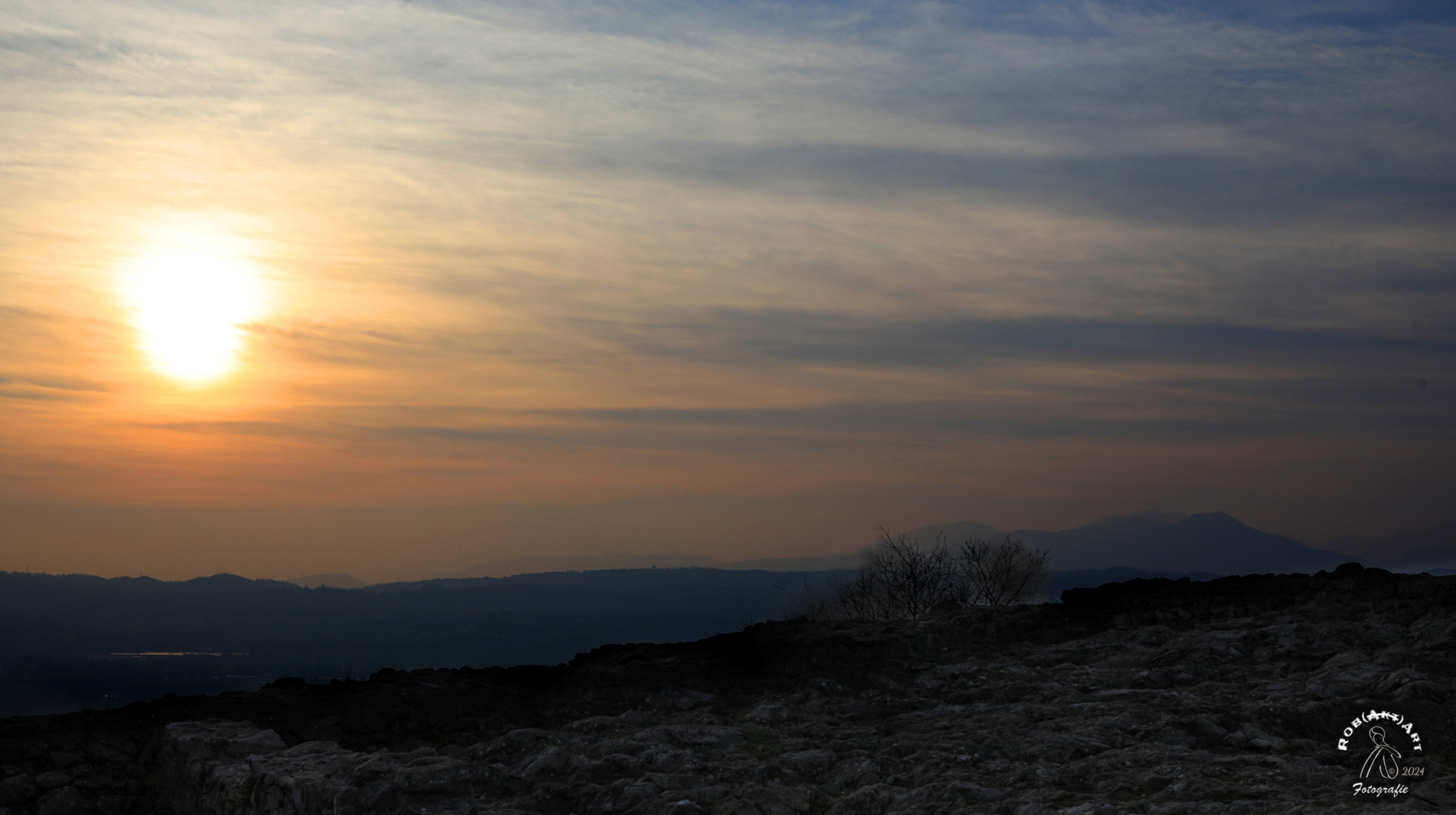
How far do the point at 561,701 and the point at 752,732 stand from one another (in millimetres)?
5787

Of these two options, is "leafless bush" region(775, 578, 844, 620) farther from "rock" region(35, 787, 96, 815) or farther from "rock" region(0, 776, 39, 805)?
"rock" region(0, 776, 39, 805)

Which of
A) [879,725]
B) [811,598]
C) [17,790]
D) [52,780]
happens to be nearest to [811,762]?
[879,725]

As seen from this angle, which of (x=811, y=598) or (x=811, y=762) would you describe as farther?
(x=811, y=598)

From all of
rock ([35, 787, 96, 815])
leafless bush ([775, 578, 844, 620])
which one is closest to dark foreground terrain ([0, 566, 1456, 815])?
rock ([35, 787, 96, 815])

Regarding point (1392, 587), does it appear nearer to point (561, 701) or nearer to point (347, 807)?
point (561, 701)

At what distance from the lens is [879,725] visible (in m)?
20.6

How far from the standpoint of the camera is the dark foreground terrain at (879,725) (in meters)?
16.2

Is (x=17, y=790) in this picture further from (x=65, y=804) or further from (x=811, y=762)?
(x=811, y=762)

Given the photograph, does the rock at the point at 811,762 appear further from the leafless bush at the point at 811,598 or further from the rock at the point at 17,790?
the leafless bush at the point at 811,598

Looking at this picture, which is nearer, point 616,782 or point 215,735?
point 616,782

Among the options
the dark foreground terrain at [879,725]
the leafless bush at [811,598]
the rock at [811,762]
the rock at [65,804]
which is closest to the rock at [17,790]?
the dark foreground terrain at [879,725]

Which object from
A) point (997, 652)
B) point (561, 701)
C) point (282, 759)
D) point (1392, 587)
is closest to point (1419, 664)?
point (1392, 587)

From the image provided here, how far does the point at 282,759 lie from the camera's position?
63.1ft

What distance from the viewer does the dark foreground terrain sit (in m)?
16.2
